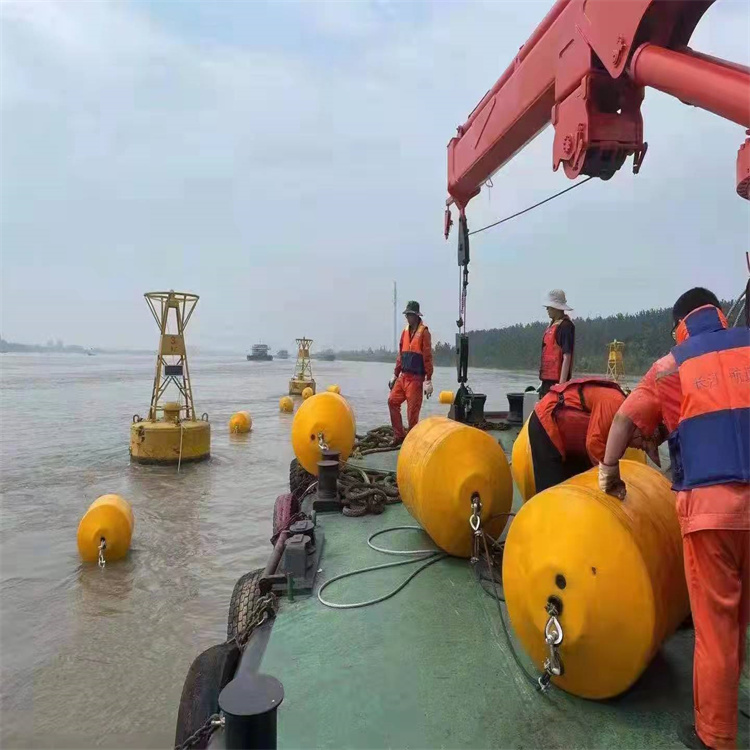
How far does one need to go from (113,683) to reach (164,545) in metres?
3.00

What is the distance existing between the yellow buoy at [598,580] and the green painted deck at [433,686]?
0.35 ft

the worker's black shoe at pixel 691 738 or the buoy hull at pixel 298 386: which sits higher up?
the worker's black shoe at pixel 691 738

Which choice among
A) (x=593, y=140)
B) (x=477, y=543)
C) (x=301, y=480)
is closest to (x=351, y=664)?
(x=477, y=543)

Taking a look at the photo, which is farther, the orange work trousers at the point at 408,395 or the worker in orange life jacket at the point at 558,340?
the orange work trousers at the point at 408,395

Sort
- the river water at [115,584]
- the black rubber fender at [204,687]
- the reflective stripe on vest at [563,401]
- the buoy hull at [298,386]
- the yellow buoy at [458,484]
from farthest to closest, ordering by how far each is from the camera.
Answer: the buoy hull at [298,386] < the river water at [115,584] < the yellow buoy at [458,484] < the reflective stripe on vest at [563,401] < the black rubber fender at [204,687]

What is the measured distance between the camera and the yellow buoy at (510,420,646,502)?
13.0ft

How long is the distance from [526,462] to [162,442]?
8.61 meters

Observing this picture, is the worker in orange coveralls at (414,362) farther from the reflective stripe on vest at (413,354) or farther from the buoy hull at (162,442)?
the buoy hull at (162,442)

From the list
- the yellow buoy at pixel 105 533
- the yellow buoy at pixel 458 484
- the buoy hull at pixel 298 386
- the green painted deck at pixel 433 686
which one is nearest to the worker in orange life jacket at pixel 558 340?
the yellow buoy at pixel 458 484


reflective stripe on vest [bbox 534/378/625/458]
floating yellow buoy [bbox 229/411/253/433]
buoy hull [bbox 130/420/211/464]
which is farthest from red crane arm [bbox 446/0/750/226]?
floating yellow buoy [bbox 229/411/253/433]

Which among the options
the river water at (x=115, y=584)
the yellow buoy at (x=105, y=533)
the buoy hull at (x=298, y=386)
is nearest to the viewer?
the river water at (x=115, y=584)

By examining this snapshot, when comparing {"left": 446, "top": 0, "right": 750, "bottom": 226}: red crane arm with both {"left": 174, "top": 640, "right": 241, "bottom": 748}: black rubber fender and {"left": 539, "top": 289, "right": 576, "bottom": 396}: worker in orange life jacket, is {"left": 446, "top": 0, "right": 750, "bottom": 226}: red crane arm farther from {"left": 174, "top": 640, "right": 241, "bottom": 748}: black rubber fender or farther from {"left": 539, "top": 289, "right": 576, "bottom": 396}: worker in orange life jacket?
{"left": 174, "top": 640, "right": 241, "bottom": 748}: black rubber fender

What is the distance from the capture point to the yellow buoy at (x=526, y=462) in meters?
3.95

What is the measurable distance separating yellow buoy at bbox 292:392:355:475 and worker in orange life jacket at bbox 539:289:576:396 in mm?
2270
